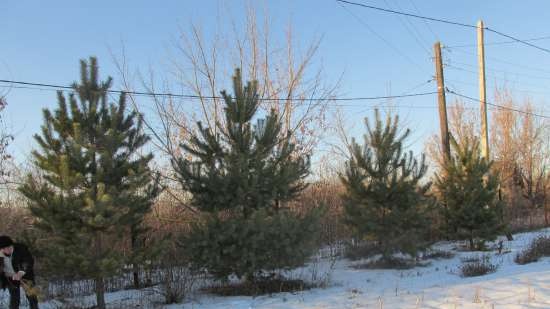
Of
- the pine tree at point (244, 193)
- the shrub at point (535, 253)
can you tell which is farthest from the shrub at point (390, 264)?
the pine tree at point (244, 193)

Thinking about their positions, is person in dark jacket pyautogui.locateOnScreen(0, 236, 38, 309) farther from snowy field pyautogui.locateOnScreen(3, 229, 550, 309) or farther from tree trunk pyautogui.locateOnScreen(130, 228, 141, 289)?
tree trunk pyautogui.locateOnScreen(130, 228, 141, 289)

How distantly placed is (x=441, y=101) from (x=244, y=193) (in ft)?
39.1

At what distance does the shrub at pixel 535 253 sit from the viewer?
1238 cm

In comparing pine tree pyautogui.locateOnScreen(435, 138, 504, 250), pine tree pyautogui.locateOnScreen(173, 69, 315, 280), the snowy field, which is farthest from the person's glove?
pine tree pyautogui.locateOnScreen(435, 138, 504, 250)

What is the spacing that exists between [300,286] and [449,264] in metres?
5.51

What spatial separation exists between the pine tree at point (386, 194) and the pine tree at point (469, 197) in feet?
9.65

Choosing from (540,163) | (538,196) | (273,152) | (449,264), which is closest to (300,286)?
(273,152)

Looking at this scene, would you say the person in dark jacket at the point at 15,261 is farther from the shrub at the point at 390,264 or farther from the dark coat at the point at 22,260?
the shrub at the point at 390,264

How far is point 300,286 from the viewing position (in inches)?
395

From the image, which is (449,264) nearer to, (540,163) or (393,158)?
(393,158)

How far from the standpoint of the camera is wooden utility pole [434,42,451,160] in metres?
18.7

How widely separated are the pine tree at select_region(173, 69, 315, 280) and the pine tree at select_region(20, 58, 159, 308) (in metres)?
1.12

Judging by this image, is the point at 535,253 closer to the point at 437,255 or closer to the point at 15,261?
the point at 437,255

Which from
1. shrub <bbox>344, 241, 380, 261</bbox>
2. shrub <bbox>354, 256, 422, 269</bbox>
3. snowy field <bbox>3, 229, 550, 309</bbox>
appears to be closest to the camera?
snowy field <bbox>3, 229, 550, 309</bbox>
